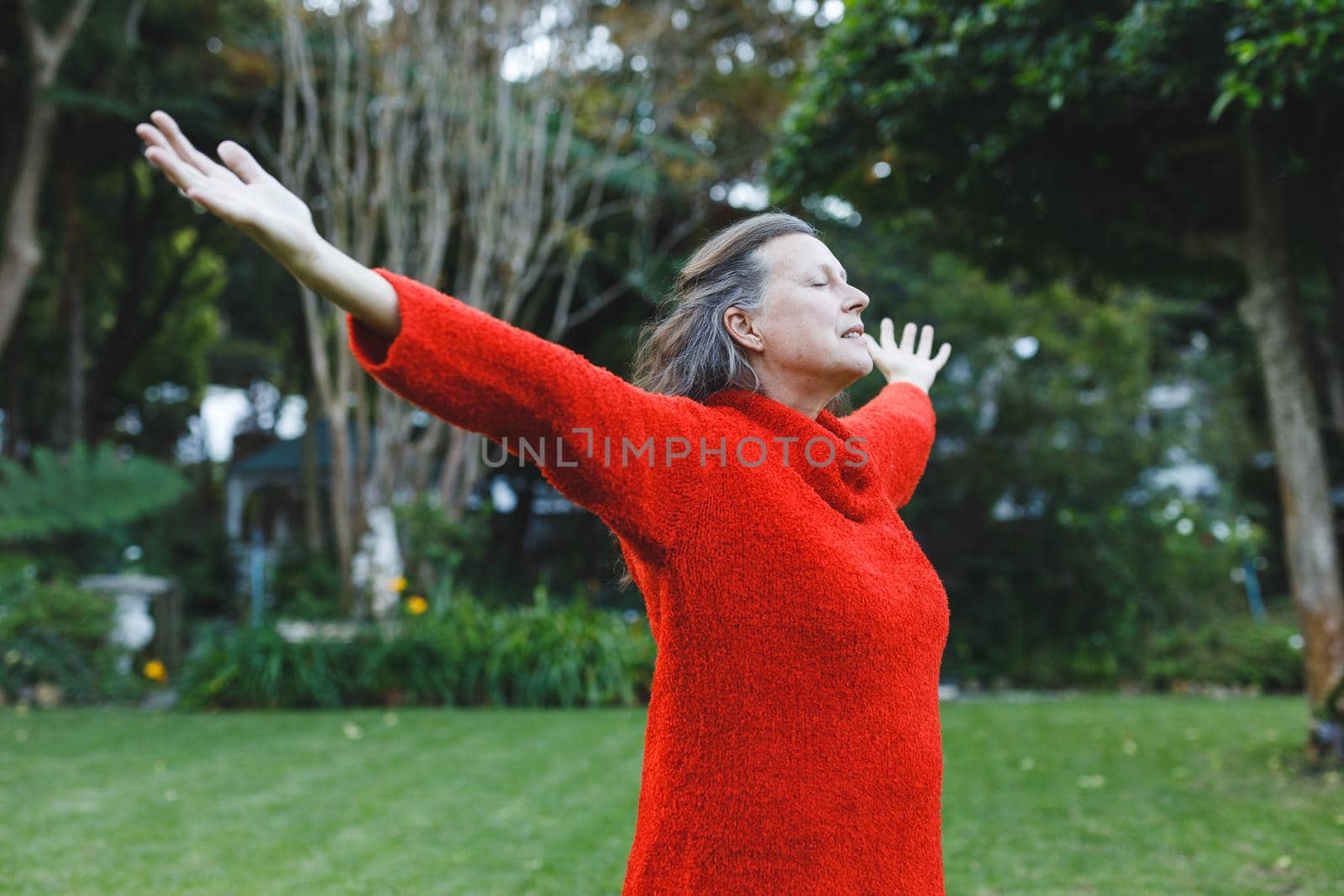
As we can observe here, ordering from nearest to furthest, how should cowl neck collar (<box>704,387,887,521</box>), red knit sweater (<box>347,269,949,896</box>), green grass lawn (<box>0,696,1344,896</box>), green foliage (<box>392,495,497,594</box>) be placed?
red knit sweater (<box>347,269,949,896</box>), cowl neck collar (<box>704,387,887,521</box>), green grass lawn (<box>0,696,1344,896</box>), green foliage (<box>392,495,497,594</box>)

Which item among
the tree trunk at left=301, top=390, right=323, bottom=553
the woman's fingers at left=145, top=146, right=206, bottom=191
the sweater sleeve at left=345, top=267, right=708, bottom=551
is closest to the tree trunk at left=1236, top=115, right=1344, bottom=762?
the sweater sleeve at left=345, top=267, right=708, bottom=551

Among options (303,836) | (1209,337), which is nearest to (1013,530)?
(1209,337)

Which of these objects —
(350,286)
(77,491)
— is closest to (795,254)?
(350,286)

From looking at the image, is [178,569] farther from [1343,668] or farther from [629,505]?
[629,505]

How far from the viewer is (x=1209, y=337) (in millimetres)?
13617

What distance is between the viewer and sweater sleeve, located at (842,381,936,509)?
1.91 meters

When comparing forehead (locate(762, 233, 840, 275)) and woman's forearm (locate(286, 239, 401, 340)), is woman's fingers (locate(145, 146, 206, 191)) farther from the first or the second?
forehead (locate(762, 233, 840, 275))

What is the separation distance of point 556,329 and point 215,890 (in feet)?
19.8

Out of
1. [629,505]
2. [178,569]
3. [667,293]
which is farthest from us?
[178,569]

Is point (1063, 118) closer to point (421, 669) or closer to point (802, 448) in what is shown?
point (802, 448)

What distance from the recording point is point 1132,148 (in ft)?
17.3

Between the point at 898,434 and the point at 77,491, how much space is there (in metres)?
8.05

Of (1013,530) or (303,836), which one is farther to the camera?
(1013,530)

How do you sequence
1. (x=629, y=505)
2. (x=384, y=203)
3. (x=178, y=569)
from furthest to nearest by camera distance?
(x=178, y=569) < (x=384, y=203) < (x=629, y=505)
